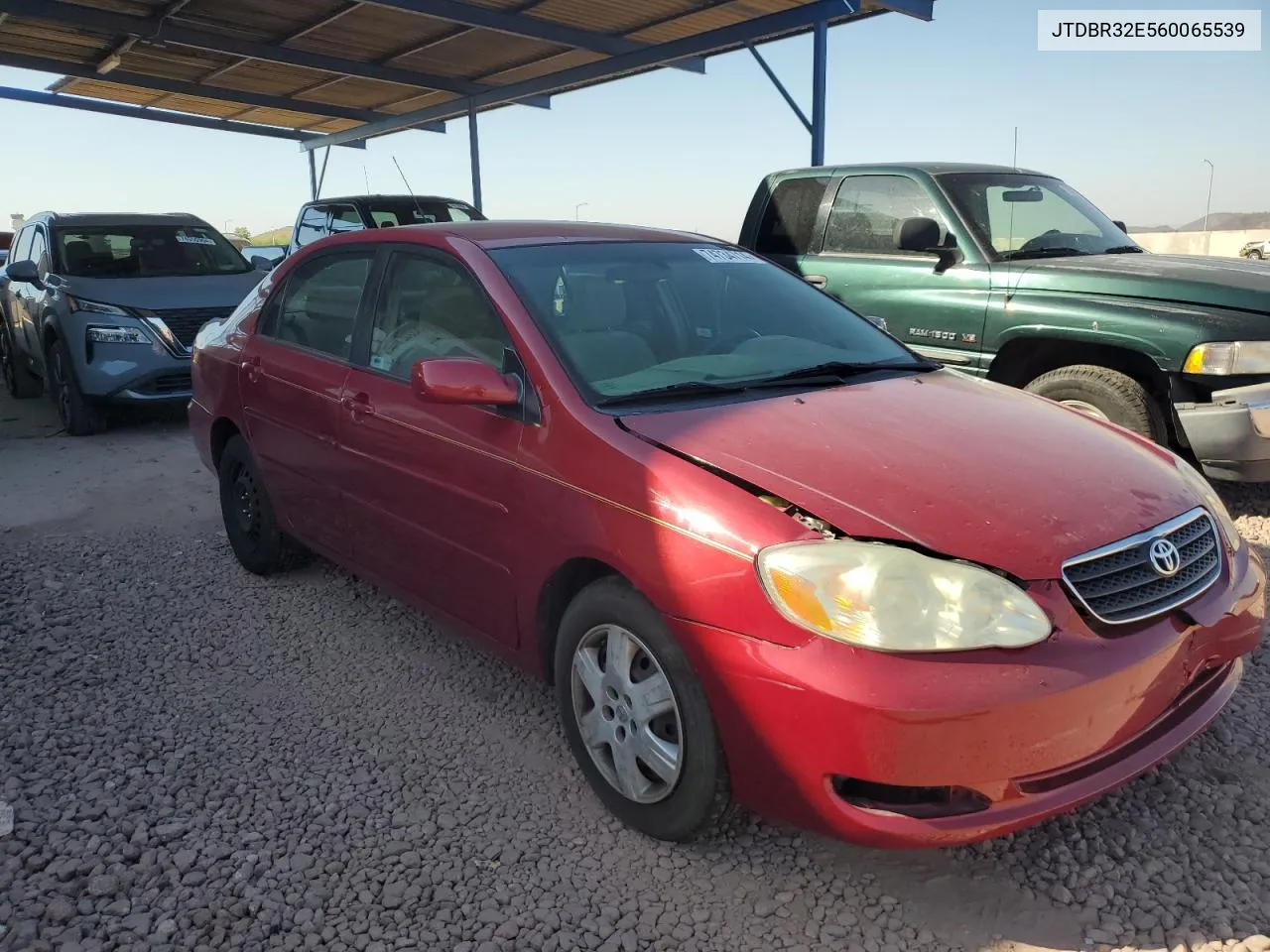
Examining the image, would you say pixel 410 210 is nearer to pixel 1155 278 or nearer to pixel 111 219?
pixel 111 219

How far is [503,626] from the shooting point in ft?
10.1

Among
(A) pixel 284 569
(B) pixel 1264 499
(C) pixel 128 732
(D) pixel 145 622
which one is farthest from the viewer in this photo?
(B) pixel 1264 499

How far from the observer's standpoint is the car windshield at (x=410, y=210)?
39.7 feet

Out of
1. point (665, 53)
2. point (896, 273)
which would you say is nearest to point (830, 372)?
point (896, 273)

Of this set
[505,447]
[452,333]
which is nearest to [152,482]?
[452,333]

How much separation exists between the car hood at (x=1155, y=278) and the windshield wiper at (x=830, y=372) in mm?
2117

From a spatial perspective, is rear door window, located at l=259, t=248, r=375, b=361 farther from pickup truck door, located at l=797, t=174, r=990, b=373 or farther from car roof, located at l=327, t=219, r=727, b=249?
pickup truck door, located at l=797, t=174, r=990, b=373

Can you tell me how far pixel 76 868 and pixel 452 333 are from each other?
1.90 meters

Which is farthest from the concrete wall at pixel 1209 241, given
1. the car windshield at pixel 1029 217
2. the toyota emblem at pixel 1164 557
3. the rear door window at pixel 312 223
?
the toyota emblem at pixel 1164 557

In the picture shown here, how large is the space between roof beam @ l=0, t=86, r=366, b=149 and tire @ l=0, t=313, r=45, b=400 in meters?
7.89

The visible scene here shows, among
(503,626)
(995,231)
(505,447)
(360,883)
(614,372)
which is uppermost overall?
(995,231)

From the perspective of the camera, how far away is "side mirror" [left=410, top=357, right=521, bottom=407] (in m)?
2.85

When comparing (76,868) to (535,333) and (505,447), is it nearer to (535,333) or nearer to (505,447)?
(505,447)

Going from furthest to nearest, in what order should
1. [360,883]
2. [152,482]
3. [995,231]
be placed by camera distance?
1. [152,482]
2. [995,231]
3. [360,883]
